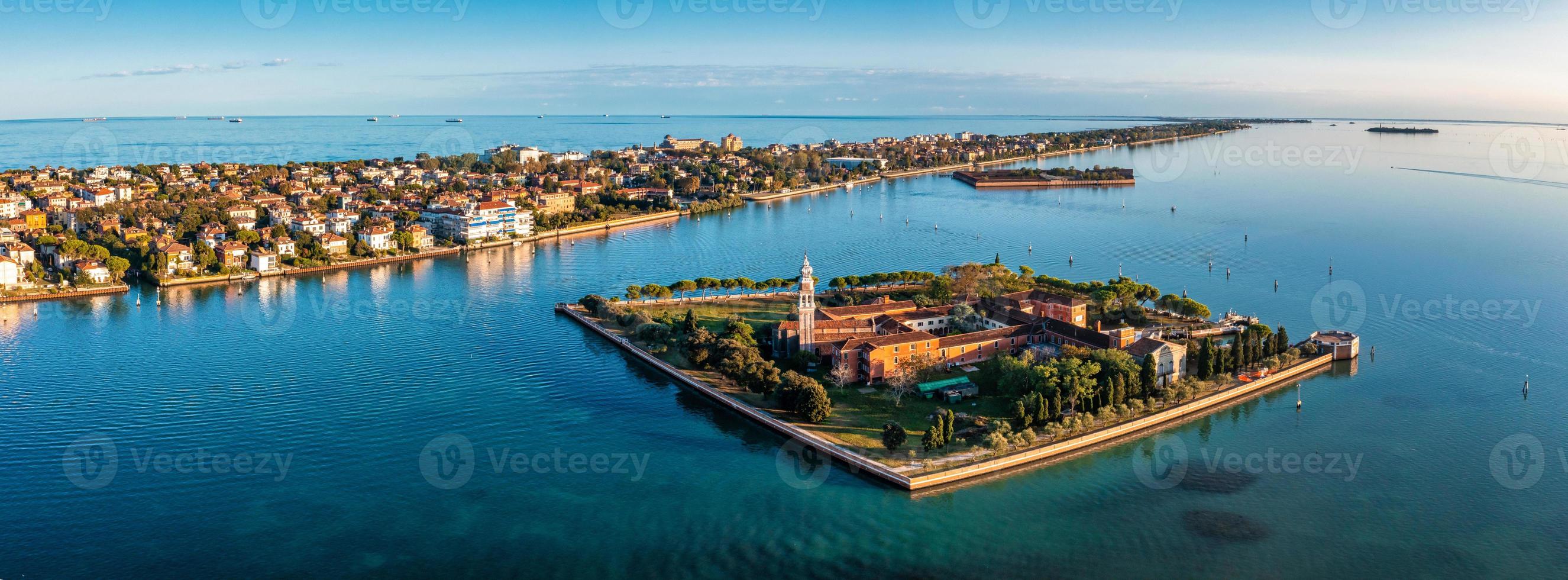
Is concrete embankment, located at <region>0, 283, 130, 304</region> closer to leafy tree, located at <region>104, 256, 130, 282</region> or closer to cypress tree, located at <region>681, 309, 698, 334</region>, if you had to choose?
leafy tree, located at <region>104, 256, 130, 282</region>

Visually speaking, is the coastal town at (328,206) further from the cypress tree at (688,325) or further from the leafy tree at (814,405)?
the leafy tree at (814,405)

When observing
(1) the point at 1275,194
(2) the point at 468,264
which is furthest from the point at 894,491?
(1) the point at 1275,194

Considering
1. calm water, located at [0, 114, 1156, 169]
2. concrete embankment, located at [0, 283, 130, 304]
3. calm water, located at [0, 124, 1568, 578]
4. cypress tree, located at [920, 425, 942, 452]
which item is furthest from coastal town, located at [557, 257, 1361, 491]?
calm water, located at [0, 114, 1156, 169]

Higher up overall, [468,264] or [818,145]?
[818,145]

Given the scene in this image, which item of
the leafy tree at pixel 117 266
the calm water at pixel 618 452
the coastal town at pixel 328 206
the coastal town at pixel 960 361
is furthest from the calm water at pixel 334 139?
the coastal town at pixel 960 361

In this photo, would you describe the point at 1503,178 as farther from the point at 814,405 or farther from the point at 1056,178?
the point at 814,405

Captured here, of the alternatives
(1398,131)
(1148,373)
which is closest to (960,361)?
(1148,373)

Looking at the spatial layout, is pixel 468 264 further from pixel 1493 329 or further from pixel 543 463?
pixel 1493 329
